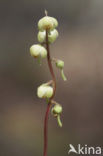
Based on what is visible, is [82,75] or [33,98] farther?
[82,75]

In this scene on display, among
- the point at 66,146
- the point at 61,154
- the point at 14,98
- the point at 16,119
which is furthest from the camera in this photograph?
the point at 14,98

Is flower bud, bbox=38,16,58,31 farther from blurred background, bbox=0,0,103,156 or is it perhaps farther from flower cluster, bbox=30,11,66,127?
blurred background, bbox=0,0,103,156

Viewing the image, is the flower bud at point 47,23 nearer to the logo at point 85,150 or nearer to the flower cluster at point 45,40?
the flower cluster at point 45,40

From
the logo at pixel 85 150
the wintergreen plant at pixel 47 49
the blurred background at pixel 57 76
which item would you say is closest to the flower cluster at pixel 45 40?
the wintergreen plant at pixel 47 49

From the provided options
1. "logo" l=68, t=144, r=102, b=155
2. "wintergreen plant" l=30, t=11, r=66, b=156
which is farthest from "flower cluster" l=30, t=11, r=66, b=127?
"logo" l=68, t=144, r=102, b=155

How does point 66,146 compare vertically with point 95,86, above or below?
below

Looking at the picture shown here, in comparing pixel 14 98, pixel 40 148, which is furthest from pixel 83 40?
pixel 40 148

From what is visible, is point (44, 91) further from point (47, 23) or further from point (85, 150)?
point (85, 150)

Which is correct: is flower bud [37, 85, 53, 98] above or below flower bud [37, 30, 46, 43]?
below

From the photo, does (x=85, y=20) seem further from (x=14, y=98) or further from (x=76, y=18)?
(x=14, y=98)
